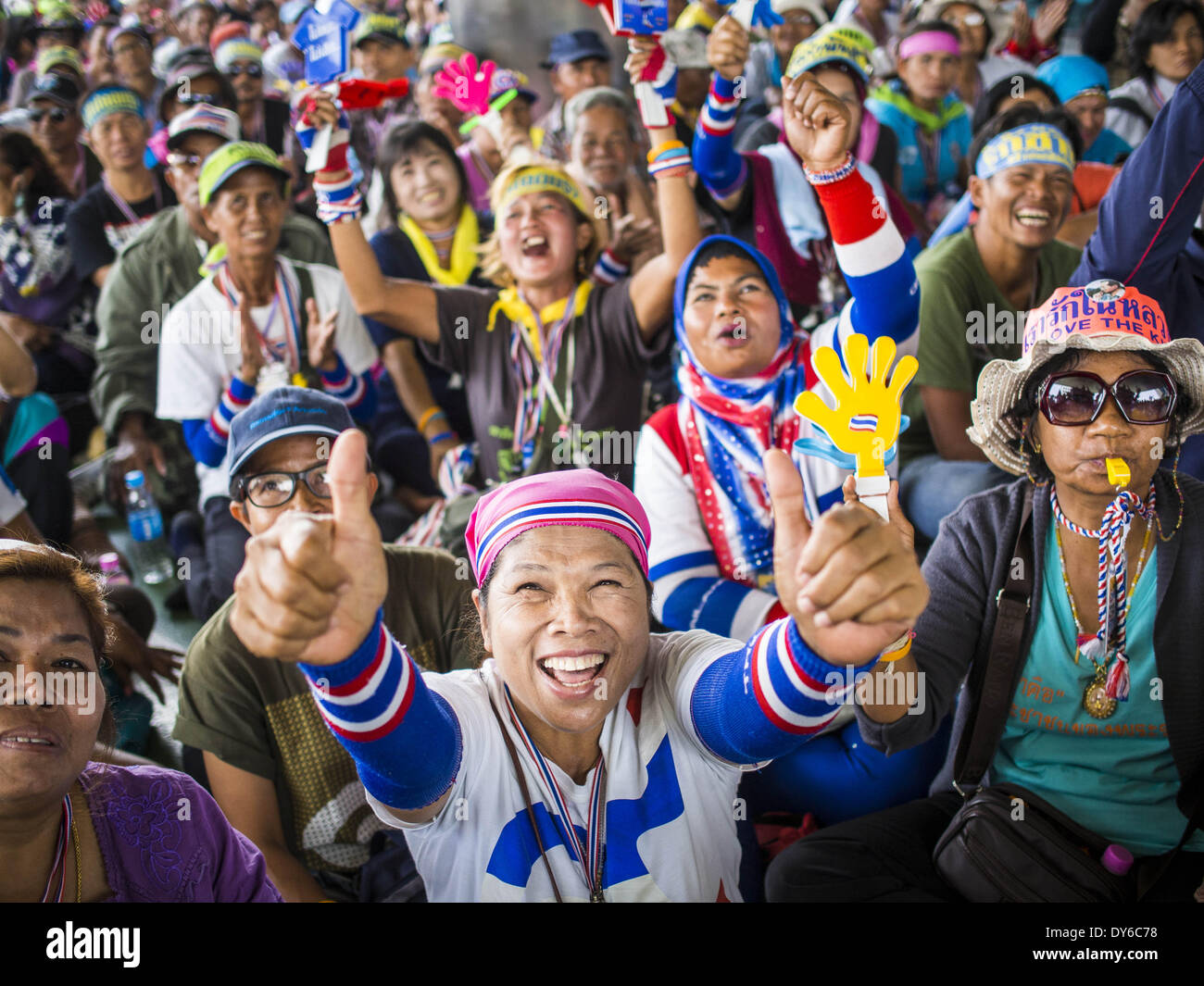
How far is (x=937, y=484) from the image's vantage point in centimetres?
290

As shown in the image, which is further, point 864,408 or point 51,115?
point 51,115

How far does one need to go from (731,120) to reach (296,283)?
1498 mm

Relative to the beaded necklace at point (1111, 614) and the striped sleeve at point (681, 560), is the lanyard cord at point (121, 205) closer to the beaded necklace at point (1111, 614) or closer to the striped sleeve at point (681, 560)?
the striped sleeve at point (681, 560)

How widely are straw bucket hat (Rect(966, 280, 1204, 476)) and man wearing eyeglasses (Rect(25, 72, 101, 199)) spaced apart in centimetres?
493

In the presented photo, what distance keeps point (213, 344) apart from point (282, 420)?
1395mm

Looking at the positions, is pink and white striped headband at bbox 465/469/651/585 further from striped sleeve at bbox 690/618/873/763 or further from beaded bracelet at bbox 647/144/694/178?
beaded bracelet at bbox 647/144/694/178

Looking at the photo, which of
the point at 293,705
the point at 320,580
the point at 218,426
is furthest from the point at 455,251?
the point at 320,580

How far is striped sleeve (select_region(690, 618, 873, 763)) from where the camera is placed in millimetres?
1325

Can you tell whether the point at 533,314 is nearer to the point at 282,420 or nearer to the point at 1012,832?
the point at 282,420

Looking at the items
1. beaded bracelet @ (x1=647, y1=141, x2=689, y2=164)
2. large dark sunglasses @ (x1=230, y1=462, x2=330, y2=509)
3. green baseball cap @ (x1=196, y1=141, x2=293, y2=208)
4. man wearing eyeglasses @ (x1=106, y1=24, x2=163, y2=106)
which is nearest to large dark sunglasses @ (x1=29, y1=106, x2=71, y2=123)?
man wearing eyeglasses @ (x1=106, y1=24, x2=163, y2=106)

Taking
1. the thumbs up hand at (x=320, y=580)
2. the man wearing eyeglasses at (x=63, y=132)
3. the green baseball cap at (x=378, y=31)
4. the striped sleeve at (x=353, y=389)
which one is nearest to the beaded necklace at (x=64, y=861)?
the thumbs up hand at (x=320, y=580)

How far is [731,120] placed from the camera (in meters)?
3.21

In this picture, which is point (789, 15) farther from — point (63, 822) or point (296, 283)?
point (63, 822)
